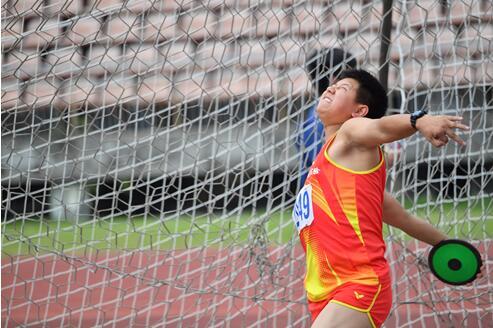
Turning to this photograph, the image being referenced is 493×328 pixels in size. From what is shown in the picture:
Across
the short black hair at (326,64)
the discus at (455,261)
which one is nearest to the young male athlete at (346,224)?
the discus at (455,261)

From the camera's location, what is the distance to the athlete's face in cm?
Answer: 293

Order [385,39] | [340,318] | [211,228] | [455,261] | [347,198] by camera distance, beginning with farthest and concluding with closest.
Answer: [211,228] < [385,39] < [455,261] < [347,198] < [340,318]

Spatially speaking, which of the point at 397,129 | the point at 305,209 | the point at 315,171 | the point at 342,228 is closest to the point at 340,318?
the point at 342,228

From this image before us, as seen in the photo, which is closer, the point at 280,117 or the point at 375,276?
the point at 375,276

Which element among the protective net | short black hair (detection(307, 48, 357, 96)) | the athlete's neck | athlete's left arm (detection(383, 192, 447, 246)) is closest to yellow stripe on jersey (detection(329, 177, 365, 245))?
the athlete's neck

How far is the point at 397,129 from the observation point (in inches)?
98.5

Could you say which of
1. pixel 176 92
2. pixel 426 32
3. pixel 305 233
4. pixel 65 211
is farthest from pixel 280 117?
pixel 305 233

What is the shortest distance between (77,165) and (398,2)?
84.0 inches

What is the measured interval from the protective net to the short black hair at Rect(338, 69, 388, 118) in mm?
1150

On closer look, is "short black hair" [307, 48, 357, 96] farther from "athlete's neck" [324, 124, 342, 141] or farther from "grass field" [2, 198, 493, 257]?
"athlete's neck" [324, 124, 342, 141]

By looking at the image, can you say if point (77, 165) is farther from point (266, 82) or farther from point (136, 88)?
point (266, 82)

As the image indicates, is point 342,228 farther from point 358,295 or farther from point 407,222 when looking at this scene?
point 407,222

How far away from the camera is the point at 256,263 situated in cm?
405

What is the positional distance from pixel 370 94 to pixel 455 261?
29.7 inches
